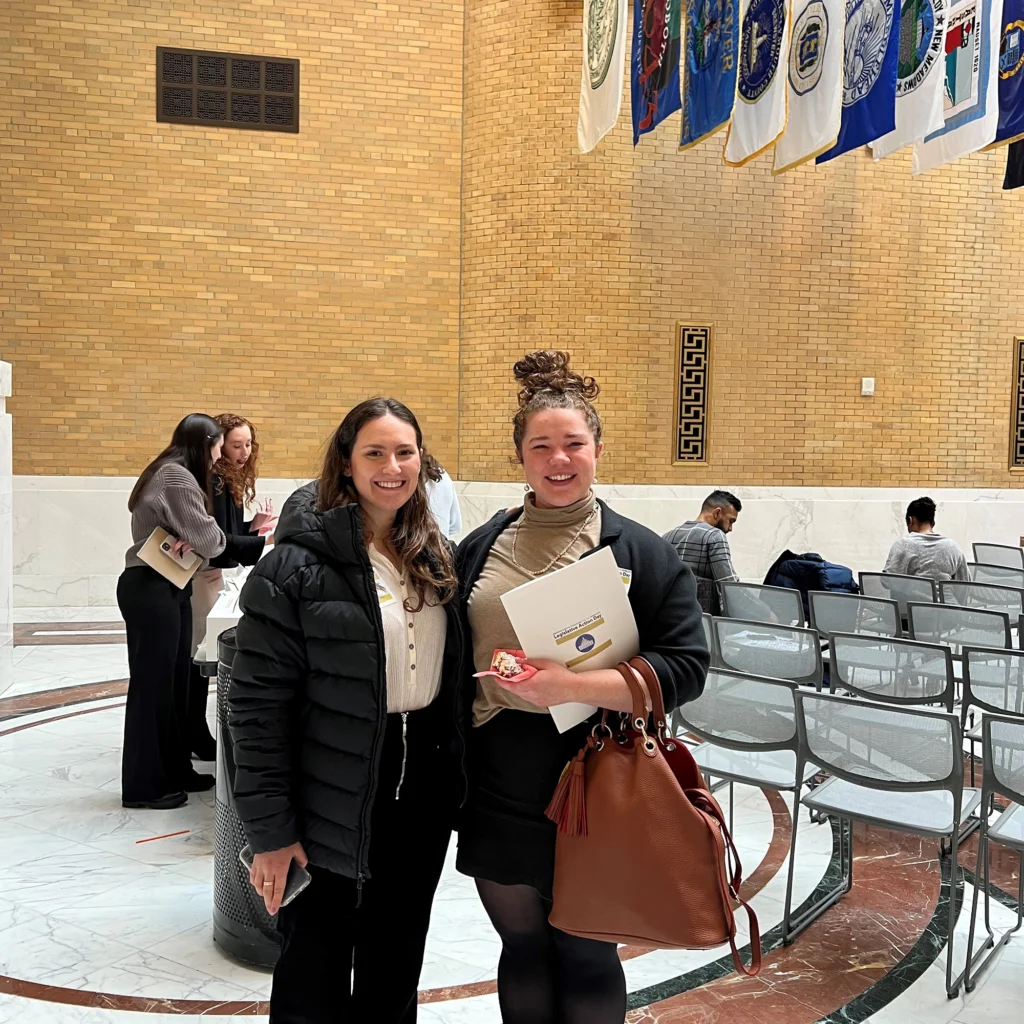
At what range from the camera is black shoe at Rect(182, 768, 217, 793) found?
16.6 ft

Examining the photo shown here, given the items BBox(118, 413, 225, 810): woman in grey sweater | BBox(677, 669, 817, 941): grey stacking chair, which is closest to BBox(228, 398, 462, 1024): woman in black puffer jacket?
BBox(677, 669, 817, 941): grey stacking chair

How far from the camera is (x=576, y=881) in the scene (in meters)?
1.95

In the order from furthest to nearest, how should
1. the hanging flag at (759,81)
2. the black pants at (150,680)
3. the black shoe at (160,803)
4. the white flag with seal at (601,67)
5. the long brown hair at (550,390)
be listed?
the white flag with seal at (601,67), the hanging flag at (759,81), the black shoe at (160,803), the black pants at (150,680), the long brown hair at (550,390)

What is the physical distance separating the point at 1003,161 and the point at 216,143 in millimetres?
9676

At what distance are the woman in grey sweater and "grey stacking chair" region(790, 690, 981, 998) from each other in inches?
112

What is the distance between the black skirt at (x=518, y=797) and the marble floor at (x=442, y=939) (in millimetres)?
1284

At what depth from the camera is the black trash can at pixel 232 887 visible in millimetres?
3326

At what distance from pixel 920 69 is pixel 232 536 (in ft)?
22.2

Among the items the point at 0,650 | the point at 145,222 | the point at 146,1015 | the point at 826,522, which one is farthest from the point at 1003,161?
the point at 146,1015

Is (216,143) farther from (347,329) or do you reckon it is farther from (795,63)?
(795,63)

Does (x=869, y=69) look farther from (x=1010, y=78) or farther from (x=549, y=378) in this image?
(x=549, y=378)

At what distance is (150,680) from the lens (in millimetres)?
4773

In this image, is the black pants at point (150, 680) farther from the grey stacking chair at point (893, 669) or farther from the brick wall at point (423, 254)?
the brick wall at point (423, 254)

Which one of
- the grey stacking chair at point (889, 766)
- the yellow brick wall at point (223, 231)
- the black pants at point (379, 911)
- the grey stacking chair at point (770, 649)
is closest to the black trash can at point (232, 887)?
the black pants at point (379, 911)
